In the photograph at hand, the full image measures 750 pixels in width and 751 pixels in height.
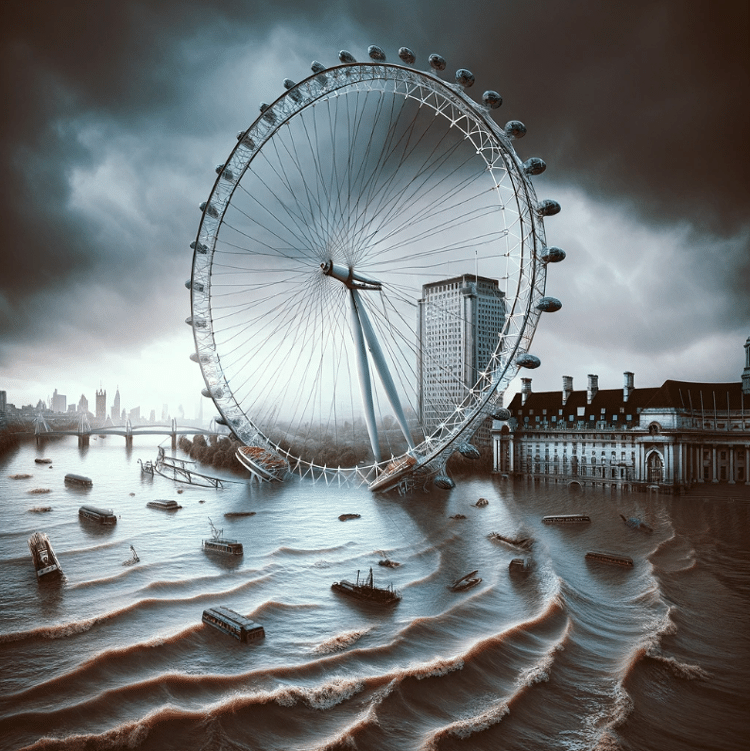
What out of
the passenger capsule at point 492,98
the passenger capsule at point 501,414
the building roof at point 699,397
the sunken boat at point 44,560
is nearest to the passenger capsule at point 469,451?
the passenger capsule at point 501,414

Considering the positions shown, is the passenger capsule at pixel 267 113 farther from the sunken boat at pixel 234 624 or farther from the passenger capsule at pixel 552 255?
the sunken boat at pixel 234 624

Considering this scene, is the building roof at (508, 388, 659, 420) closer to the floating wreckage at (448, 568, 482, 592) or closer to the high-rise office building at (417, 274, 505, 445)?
the high-rise office building at (417, 274, 505, 445)

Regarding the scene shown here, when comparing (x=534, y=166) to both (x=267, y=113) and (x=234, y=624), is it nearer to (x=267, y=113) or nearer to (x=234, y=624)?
(x=267, y=113)

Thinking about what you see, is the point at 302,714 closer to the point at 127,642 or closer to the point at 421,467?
the point at 127,642

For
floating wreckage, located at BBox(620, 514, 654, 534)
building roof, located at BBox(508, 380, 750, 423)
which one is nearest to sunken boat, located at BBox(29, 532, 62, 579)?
floating wreckage, located at BBox(620, 514, 654, 534)

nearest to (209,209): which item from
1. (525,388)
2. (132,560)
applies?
(132,560)

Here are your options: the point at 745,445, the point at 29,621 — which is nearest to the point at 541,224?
the point at 29,621
